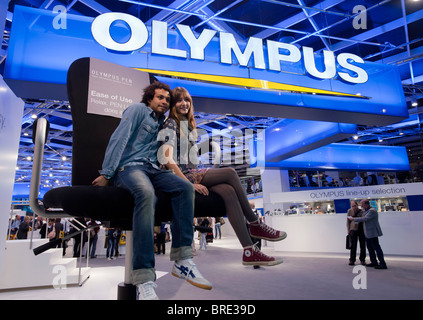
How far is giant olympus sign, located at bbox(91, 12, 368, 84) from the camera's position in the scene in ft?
12.6

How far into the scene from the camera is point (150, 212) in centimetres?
89

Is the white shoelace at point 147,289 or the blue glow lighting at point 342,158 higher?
the blue glow lighting at point 342,158

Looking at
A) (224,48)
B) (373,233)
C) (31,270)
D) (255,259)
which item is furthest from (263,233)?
(373,233)

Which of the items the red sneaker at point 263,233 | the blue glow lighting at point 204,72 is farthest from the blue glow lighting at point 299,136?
the red sneaker at point 263,233

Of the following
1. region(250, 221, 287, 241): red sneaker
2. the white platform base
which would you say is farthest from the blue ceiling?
region(250, 221, 287, 241): red sneaker

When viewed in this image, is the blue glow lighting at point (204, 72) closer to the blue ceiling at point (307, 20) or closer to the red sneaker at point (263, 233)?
the blue ceiling at point (307, 20)

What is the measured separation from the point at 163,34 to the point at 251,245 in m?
3.92

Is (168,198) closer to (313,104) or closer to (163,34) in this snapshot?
(163,34)

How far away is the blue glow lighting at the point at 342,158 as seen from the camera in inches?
397

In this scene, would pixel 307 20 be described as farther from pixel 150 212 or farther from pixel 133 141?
pixel 150 212

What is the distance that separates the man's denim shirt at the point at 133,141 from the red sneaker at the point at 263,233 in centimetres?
52

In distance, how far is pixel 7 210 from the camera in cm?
286

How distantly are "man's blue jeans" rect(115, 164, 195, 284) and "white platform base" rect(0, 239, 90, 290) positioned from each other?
442 cm

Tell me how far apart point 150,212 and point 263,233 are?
0.56 metres
